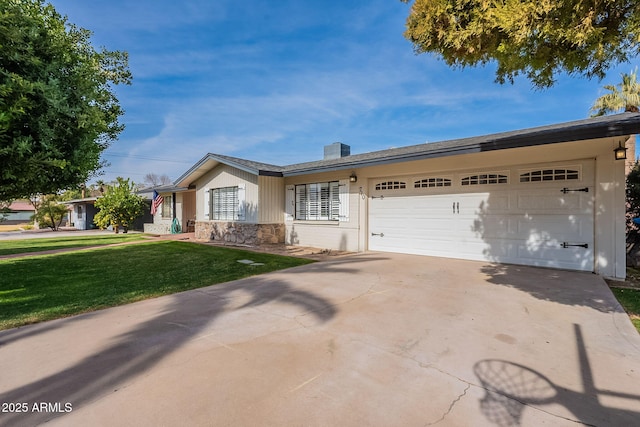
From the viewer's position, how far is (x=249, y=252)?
31.8 feet

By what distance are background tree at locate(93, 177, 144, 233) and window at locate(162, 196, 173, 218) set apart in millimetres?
1279

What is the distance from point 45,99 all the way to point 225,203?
9039 millimetres

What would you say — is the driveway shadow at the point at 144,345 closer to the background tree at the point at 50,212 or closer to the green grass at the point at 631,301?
the green grass at the point at 631,301

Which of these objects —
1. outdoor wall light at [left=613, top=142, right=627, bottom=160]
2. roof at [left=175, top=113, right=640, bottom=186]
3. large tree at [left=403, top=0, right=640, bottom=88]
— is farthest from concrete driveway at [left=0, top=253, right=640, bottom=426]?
large tree at [left=403, top=0, right=640, bottom=88]

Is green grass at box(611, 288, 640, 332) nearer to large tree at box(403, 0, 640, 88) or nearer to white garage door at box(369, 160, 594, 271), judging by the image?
white garage door at box(369, 160, 594, 271)

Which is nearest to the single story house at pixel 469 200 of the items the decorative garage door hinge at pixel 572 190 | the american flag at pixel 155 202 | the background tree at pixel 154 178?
the decorative garage door hinge at pixel 572 190

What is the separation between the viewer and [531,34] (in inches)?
129

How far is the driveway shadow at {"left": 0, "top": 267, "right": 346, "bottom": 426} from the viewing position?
221cm

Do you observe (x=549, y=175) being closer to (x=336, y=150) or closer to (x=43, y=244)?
(x=336, y=150)

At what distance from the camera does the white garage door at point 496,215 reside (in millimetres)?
6375

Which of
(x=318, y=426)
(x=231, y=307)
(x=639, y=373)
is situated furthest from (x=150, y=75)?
(x=639, y=373)

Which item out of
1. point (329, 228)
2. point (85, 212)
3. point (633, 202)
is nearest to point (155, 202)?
point (85, 212)

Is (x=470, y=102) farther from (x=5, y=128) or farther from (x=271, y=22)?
(x=5, y=128)

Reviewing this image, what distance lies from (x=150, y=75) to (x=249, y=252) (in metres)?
9.99
